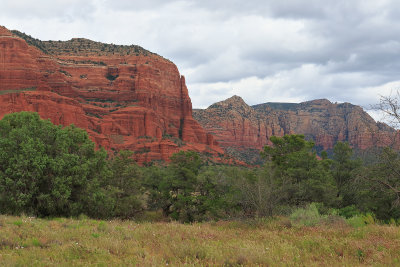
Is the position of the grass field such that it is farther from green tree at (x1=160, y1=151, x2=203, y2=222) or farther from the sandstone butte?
the sandstone butte

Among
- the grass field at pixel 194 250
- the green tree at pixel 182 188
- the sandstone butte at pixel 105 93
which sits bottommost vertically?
the green tree at pixel 182 188

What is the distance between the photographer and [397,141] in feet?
34.1

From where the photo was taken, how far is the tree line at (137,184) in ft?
49.8

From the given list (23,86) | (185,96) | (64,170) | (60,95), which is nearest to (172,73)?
(185,96)

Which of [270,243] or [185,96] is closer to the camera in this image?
[270,243]

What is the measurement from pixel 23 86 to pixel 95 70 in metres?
29.5

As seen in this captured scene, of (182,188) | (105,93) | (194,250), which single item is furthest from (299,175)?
(105,93)

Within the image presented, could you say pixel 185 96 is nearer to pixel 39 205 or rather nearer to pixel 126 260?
pixel 39 205

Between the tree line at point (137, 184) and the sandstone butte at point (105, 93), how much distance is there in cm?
6783

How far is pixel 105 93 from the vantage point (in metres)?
113

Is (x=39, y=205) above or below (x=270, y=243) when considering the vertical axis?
below

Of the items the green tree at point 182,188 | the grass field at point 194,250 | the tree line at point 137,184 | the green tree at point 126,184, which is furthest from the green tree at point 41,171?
the green tree at point 182,188

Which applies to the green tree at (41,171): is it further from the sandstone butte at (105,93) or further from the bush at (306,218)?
the sandstone butte at (105,93)

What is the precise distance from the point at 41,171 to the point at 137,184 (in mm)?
14079
